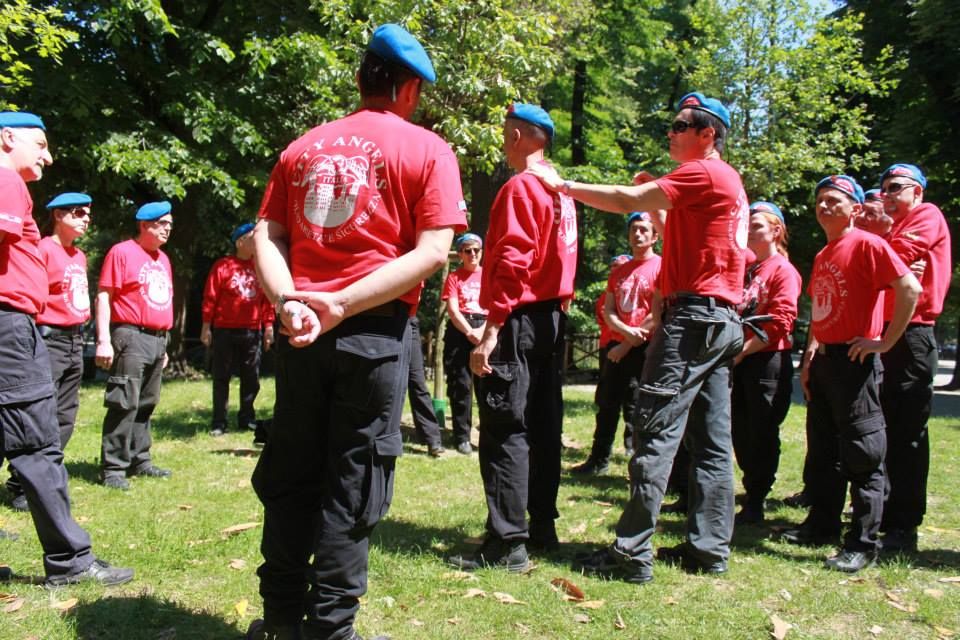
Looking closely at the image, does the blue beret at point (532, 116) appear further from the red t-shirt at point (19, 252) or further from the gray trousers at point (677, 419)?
the red t-shirt at point (19, 252)

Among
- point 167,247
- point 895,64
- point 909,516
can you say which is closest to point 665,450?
point 909,516

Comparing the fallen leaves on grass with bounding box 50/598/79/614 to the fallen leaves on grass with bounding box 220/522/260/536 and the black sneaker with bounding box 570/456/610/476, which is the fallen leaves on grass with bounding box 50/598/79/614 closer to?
the fallen leaves on grass with bounding box 220/522/260/536

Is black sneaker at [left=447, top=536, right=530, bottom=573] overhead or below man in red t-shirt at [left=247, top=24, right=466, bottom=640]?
below

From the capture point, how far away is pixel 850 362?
4.47m

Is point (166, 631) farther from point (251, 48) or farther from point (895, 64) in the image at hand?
point (895, 64)

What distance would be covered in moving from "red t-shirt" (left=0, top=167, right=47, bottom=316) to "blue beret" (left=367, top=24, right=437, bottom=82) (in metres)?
2.04

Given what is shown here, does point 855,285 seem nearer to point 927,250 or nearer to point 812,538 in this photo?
point 927,250

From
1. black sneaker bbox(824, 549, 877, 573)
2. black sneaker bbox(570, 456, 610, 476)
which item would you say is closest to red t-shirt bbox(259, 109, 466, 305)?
black sneaker bbox(824, 549, 877, 573)

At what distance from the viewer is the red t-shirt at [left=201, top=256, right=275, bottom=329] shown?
9.09 m

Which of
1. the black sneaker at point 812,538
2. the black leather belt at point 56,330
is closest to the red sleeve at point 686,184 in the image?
the black sneaker at point 812,538

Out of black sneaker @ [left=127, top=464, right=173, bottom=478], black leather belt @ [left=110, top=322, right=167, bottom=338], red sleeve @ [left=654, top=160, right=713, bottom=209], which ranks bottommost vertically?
black sneaker @ [left=127, top=464, right=173, bottom=478]

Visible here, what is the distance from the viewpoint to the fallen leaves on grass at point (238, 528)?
4680 millimetres

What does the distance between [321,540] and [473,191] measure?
33.9 feet

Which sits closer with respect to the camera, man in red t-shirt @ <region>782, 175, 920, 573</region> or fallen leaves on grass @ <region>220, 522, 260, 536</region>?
man in red t-shirt @ <region>782, 175, 920, 573</region>
